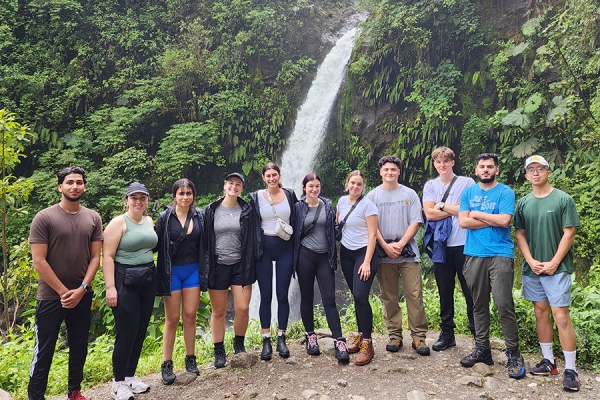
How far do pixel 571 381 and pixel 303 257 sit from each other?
2389 mm

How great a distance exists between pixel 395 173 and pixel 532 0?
32.2 ft

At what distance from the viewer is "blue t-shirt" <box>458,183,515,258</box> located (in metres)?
3.36

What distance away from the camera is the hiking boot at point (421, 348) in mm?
3734

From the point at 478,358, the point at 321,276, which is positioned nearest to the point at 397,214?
the point at 321,276

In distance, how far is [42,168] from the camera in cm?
1277

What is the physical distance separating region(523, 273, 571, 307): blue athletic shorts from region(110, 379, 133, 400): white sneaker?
349 centimetres

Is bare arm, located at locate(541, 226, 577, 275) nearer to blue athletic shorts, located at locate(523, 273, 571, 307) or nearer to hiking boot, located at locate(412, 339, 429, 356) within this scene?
blue athletic shorts, located at locate(523, 273, 571, 307)

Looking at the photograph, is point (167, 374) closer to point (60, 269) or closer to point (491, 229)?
point (60, 269)

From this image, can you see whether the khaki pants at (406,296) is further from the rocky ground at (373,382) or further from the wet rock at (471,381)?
the wet rock at (471,381)

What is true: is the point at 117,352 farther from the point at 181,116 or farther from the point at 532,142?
the point at 181,116

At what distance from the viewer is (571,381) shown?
10.2 ft

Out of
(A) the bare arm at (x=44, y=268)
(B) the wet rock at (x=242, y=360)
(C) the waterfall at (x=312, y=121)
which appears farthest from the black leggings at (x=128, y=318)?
(C) the waterfall at (x=312, y=121)

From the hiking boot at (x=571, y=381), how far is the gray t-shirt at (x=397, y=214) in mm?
1449

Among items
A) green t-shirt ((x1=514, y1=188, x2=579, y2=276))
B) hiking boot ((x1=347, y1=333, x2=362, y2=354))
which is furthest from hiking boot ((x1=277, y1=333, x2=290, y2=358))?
green t-shirt ((x1=514, y1=188, x2=579, y2=276))
